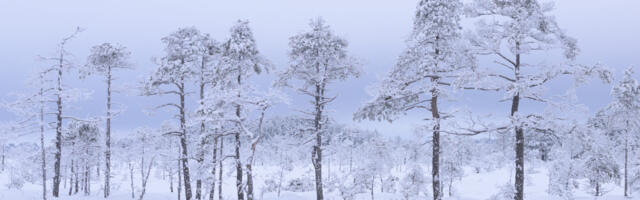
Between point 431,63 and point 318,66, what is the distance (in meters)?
5.41

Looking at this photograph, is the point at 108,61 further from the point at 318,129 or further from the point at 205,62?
the point at 318,129

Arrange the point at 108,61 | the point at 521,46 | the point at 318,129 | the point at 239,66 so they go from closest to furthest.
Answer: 1. the point at 521,46
2. the point at 239,66
3. the point at 318,129
4. the point at 108,61

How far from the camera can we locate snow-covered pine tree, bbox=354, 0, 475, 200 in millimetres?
15783

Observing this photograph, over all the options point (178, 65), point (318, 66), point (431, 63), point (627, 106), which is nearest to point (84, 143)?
point (178, 65)

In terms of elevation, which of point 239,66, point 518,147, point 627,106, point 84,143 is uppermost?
point 239,66

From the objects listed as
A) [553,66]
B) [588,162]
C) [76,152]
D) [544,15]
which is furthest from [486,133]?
[76,152]

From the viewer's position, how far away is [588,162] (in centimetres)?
3553

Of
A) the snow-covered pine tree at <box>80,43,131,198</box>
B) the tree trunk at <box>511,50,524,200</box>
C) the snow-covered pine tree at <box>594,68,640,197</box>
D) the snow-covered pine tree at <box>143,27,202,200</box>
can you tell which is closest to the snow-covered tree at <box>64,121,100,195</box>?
the snow-covered pine tree at <box>80,43,131,198</box>

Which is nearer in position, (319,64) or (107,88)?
(319,64)

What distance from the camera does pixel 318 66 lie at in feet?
62.2

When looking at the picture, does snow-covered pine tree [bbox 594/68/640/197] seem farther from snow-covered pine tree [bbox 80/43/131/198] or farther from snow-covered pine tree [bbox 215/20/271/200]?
snow-covered pine tree [bbox 80/43/131/198]

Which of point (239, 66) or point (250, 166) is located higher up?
point (239, 66)

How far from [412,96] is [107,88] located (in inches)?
700

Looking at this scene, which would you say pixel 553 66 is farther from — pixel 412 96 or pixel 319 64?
pixel 319 64
